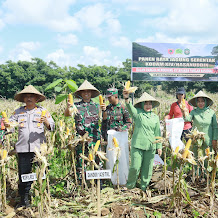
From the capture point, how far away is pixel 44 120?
288 cm

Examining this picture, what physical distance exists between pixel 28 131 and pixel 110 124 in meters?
1.26

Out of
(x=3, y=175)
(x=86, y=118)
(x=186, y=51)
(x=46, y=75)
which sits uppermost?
(x=46, y=75)

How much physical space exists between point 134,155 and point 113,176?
2.12ft

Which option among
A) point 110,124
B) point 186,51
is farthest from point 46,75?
point 110,124

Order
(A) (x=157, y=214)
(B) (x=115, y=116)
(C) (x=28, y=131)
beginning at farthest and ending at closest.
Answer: (B) (x=115, y=116), (C) (x=28, y=131), (A) (x=157, y=214)

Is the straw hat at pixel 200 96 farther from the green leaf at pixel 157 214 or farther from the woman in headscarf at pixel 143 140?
the green leaf at pixel 157 214

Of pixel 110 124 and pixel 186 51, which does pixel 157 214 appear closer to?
pixel 110 124

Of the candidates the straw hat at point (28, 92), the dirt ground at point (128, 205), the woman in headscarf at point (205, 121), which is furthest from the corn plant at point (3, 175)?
the woman in headscarf at point (205, 121)

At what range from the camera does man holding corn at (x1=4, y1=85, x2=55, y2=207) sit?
116 inches

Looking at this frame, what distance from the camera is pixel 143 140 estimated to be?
331cm

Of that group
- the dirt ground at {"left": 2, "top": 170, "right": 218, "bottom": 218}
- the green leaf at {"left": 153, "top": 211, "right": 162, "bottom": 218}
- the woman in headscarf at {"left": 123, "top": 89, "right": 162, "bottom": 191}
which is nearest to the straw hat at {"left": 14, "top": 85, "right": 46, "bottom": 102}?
the woman in headscarf at {"left": 123, "top": 89, "right": 162, "bottom": 191}

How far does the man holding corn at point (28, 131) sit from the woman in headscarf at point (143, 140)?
119cm

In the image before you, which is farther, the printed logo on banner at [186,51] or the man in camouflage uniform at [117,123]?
the printed logo on banner at [186,51]

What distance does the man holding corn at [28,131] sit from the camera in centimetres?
296
